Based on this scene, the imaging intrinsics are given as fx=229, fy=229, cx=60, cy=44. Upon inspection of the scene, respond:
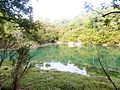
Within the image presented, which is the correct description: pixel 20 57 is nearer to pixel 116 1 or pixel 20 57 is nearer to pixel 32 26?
pixel 116 1

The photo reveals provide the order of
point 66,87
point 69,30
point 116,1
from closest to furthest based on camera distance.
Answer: point 116,1 → point 66,87 → point 69,30

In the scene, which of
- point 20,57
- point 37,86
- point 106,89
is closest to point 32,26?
point 37,86

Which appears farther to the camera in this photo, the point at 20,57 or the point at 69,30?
the point at 69,30

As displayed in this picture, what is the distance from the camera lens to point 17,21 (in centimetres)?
609

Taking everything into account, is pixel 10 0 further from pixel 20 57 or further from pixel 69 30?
pixel 69 30

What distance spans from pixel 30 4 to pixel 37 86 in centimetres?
227

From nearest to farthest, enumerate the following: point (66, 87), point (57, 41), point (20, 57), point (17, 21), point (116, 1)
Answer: point (20, 57) → point (116, 1) → point (17, 21) → point (66, 87) → point (57, 41)

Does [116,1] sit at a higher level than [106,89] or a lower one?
higher

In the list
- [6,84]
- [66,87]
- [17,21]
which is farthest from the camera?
[66,87]

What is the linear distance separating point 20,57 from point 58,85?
4118 mm

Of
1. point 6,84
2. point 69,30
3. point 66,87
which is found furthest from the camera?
point 69,30

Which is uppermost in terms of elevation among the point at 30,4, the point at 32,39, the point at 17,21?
the point at 30,4

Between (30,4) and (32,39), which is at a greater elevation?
(30,4)

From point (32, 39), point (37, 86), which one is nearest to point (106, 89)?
point (37, 86)
